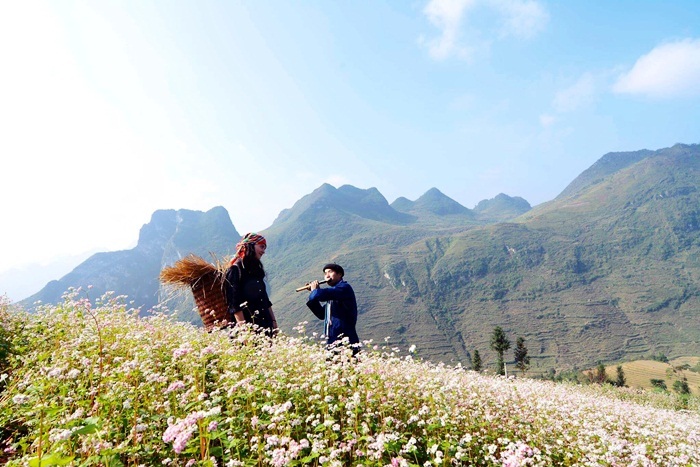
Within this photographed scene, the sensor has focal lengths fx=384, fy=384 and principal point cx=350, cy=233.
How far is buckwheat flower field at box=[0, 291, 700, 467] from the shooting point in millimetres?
2658

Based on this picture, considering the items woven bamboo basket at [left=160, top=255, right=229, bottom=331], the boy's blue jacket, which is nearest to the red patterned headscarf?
woven bamboo basket at [left=160, top=255, right=229, bottom=331]

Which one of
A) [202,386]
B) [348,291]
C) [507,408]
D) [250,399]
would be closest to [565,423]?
[507,408]

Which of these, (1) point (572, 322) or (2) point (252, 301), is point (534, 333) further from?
(2) point (252, 301)

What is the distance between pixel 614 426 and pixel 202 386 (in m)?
6.41

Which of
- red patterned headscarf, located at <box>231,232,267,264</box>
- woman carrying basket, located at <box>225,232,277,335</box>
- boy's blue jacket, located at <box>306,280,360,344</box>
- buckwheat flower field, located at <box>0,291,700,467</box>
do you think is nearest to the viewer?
buckwheat flower field, located at <box>0,291,700,467</box>

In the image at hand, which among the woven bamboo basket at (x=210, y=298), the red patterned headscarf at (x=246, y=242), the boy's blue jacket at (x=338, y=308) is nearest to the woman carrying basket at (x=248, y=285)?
the red patterned headscarf at (x=246, y=242)

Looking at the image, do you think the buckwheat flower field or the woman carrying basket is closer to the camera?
the buckwheat flower field

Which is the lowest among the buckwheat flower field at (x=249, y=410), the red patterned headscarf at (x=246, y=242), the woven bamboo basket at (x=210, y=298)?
the buckwheat flower field at (x=249, y=410)

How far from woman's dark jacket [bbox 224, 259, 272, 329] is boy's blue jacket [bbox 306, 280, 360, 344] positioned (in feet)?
2.63

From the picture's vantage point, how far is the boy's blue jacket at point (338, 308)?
6.11 meters

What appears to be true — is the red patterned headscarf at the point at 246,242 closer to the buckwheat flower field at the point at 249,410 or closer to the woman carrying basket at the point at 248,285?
the woman carrying basket at the point at 248,285

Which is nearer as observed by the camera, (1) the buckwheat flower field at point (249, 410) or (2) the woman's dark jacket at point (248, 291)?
(1) the buckwheat flower field at point (249, 410)

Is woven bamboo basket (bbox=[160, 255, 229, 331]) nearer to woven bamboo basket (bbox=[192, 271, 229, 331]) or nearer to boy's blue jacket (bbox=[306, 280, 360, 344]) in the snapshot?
woven bamboo basket (bbox=[192, 271, 229, 331])

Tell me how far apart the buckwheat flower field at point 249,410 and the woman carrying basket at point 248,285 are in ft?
1.99
